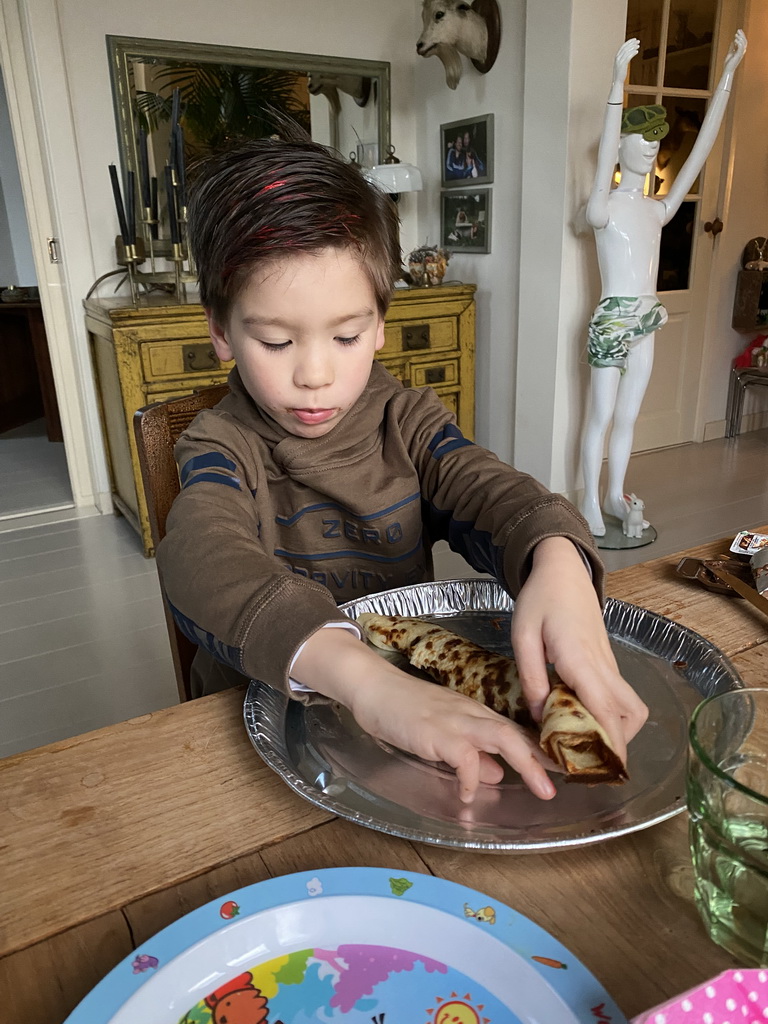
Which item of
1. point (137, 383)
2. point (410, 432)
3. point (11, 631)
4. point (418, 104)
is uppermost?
point (418, 104)

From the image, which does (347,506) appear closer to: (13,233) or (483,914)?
(483,914)

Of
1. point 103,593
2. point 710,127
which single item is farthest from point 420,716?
point 710,127

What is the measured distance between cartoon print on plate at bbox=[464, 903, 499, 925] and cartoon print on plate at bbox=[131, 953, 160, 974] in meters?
0.15

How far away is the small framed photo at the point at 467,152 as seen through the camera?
2926mm

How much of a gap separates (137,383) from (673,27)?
2540mm

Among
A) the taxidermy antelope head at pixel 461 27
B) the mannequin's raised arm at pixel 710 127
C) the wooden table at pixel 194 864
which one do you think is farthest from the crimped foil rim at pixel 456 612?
the taxidermy antelope head at pixel 461 27

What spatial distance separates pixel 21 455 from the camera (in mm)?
3941

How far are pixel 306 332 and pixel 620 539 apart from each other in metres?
2.12

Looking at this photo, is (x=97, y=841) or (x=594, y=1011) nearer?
(x=594, y=1011)

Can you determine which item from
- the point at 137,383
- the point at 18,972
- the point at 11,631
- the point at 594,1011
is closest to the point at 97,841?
the point at 18,972

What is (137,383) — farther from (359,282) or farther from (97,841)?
(97,841)

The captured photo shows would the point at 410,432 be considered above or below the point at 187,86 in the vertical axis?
below

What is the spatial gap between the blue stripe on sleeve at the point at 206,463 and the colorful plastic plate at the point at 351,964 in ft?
1.54

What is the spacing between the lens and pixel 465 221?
316 cm
